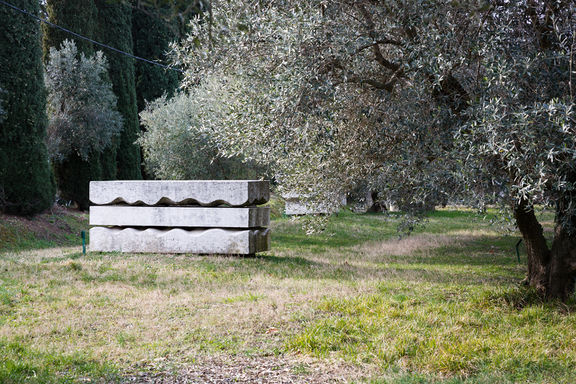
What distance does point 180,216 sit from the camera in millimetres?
10570

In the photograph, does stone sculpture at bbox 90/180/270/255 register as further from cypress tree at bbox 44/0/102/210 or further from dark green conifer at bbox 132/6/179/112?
dark green conifer at bbox 132/6/179/112

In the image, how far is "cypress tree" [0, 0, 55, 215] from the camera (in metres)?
15.2

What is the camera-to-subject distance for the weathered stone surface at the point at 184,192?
400 inches

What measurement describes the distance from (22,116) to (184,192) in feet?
25.7

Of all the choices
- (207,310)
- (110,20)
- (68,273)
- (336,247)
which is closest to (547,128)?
(207,310)

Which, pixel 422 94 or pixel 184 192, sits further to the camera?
pixel 184 192

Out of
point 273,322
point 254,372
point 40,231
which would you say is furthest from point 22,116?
point 254,372

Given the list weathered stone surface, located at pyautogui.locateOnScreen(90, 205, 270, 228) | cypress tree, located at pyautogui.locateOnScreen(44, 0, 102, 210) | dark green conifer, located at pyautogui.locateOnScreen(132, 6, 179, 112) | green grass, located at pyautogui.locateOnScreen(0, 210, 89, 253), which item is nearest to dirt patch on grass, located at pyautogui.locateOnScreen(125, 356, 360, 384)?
weathered stone surface, located at pyautogui.locateOnScreen(90, 205, 270, 228)

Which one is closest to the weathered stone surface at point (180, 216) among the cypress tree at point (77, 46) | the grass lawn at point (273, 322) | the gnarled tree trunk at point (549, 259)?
the grass lawn at point (273, 322)

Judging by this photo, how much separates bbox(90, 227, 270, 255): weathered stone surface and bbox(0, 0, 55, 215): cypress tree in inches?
237

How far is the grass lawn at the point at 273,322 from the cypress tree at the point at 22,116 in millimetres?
6259

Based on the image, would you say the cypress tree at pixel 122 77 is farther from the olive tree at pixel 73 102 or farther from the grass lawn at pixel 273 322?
the grass lawn at pixel 273 322

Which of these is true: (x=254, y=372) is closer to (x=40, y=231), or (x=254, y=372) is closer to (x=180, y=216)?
(x=180, y=216)

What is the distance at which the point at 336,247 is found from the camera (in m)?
13.5
